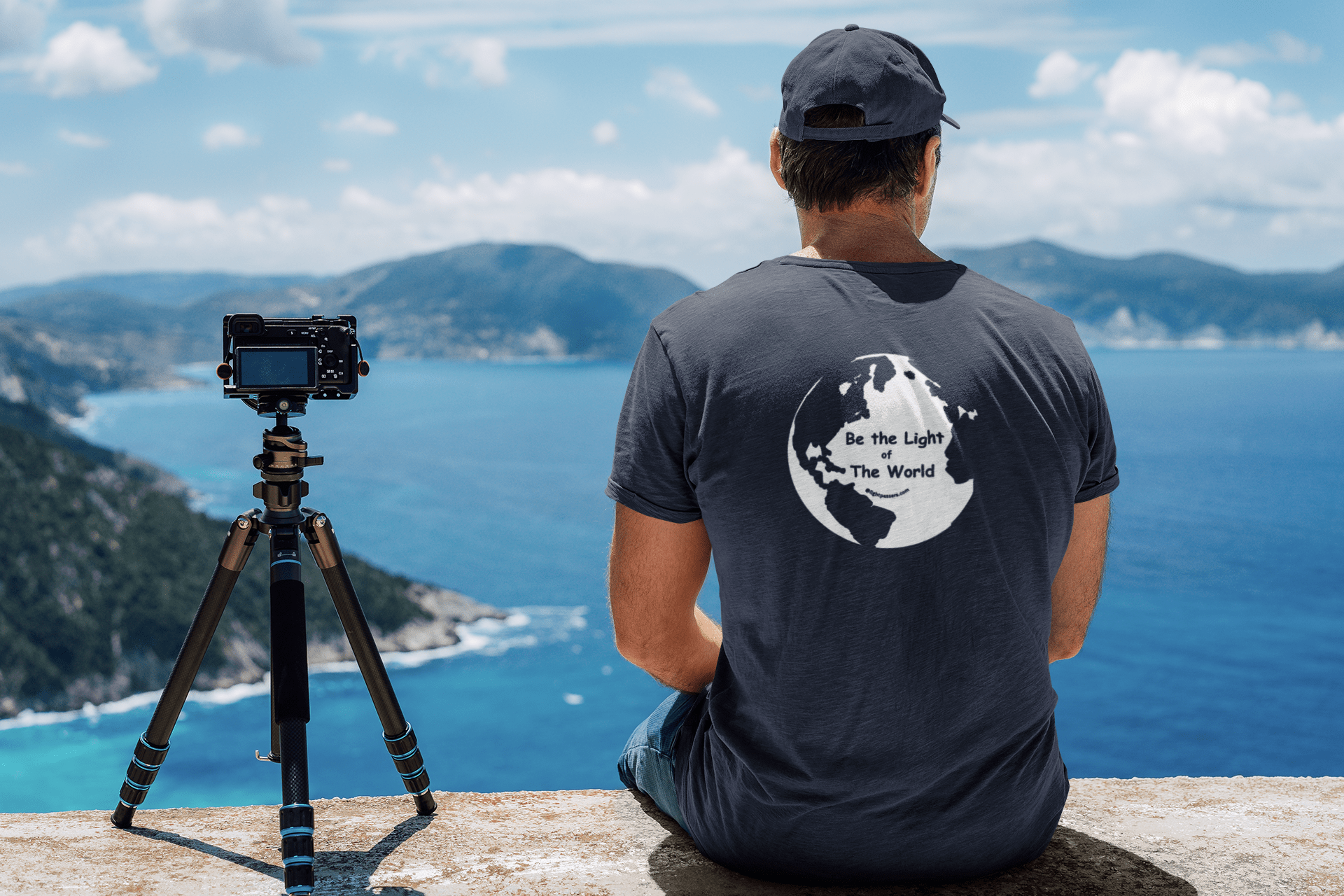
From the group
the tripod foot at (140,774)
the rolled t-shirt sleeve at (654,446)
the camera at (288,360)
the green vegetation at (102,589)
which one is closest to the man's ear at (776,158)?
the rolled t-shirt sleeve at (654,446)

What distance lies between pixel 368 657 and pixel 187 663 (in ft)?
1.43

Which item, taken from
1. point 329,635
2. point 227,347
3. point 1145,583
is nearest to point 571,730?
point 329,635

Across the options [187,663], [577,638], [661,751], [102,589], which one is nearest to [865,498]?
[661,751]

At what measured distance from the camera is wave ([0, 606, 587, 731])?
189ft

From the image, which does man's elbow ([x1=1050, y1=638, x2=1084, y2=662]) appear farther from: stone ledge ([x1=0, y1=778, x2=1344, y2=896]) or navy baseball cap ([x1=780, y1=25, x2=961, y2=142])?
navy baseball cap ([x1=780, y1=25, x2=961, y2=142])

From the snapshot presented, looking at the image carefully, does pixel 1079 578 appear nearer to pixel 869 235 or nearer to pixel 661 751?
pixel 869 235

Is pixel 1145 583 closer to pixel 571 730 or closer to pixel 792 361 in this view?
pixel 571 730

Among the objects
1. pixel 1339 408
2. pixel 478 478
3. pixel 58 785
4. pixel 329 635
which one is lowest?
pixel 58 785

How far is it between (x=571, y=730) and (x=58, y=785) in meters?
26.9

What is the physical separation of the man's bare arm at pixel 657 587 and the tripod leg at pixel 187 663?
1.09 metres

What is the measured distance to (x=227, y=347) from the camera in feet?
7.30

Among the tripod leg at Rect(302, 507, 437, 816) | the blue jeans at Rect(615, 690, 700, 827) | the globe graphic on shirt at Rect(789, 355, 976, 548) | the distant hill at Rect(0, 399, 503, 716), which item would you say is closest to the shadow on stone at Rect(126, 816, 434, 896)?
the tripod leg at Rect(302, 507, 437, 816)

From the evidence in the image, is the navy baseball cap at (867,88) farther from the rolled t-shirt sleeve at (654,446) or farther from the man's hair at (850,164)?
the rolled t-shirt sleeve at (654,446)

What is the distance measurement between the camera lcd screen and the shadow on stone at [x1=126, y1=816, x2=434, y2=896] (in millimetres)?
1114
